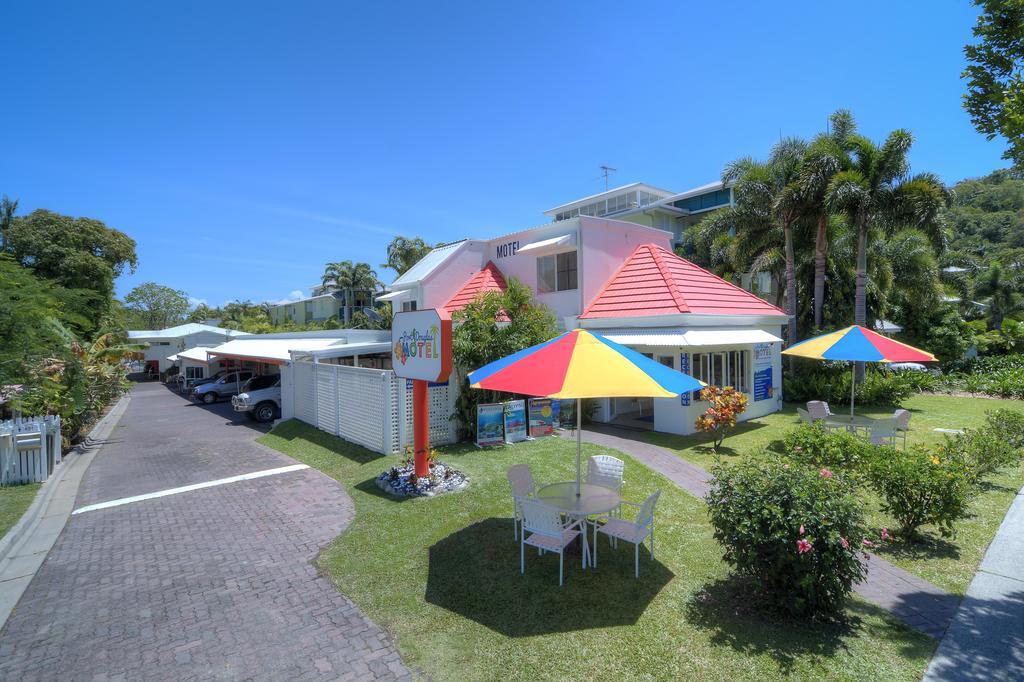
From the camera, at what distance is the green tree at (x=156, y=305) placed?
67.5m

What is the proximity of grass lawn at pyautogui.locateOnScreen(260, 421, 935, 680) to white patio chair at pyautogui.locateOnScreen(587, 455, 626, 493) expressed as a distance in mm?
904

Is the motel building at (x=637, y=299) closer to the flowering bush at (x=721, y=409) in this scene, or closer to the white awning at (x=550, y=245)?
the white awning at (x=550, y=245)

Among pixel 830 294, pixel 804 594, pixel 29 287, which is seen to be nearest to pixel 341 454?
pixel 29 287

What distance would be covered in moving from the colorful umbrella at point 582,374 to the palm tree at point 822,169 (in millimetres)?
16402

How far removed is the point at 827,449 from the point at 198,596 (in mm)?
10687

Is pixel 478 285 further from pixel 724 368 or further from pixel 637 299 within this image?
pixel 724 368

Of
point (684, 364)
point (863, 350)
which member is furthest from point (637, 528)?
point (863, 350)

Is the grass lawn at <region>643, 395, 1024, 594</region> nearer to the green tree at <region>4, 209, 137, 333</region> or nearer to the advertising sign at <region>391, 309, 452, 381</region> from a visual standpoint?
the advertising sign at <region>391, 309, 452, 381</region>

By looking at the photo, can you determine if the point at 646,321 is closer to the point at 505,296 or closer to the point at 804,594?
the point at 505,296

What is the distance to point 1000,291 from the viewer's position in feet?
100

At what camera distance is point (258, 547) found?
23.6ft

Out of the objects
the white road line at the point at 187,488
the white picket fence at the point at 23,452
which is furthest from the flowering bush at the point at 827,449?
the white picket fence at the point at 23,452

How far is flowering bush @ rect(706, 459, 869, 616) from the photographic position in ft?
14.9

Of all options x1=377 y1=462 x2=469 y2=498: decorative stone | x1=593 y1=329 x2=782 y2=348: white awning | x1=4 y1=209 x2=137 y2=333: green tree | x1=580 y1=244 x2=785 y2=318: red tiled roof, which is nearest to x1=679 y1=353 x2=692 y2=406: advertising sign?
x1=593 y1=329 x2=782 y2=348: white awning
